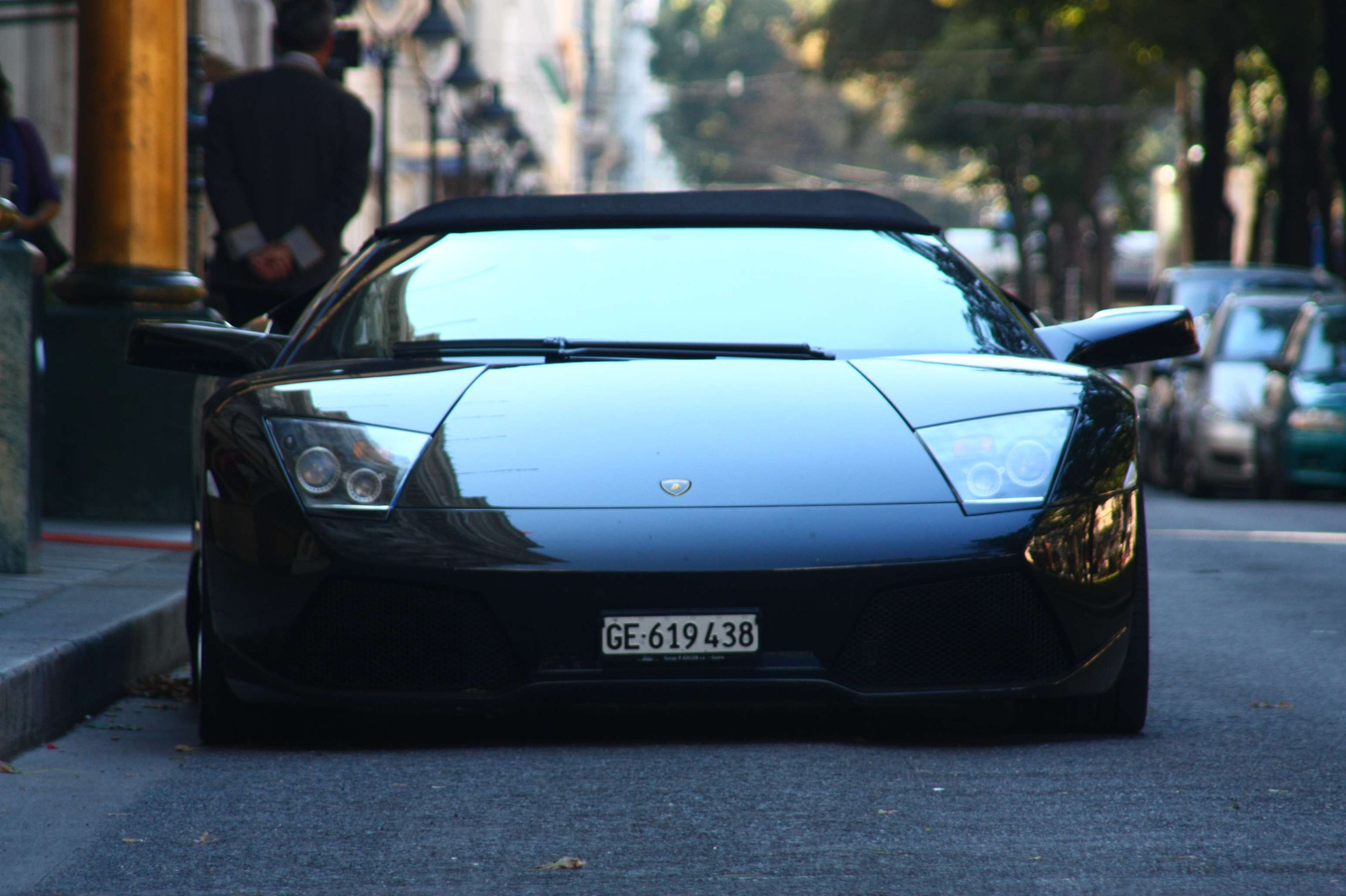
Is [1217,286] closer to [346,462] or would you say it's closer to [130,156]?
[130,156]

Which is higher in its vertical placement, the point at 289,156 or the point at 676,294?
the point at 289,156

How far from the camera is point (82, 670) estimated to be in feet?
16.7

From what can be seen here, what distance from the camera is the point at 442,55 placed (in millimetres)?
19281

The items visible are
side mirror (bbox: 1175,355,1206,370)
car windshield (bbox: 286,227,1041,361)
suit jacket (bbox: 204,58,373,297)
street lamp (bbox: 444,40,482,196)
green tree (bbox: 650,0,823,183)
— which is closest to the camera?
car windshield (bbox: 286,227,1041,361)

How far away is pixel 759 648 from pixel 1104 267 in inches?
1775

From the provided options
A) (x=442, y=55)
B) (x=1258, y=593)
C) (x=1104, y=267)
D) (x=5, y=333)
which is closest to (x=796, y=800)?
(x=5, y=333)

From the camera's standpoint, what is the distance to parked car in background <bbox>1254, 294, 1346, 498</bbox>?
14938 millimetres

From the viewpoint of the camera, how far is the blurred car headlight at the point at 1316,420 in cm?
1484

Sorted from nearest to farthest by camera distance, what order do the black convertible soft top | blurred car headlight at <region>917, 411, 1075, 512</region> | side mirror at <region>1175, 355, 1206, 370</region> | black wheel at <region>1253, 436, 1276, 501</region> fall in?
blurred car headlight at <region>917, 411, 1075, 512</region> < the black convertible soft top < black wheel at <region>1253, 436, 1276, 501</region> < side mirror at <region>1175, 355, 1206, 370</region>

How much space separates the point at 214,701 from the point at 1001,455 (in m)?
1.64

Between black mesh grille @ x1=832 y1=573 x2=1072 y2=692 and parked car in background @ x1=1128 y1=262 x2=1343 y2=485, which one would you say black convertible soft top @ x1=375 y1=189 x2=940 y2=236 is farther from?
parked car in background @ x1=1128 y1=262 x2=1343 y2=485

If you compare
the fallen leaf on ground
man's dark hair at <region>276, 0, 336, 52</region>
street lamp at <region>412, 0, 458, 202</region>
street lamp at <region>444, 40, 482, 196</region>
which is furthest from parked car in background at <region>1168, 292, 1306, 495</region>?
the fallen leaf on ground

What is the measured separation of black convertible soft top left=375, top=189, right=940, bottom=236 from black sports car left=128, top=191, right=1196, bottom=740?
2.43 ft

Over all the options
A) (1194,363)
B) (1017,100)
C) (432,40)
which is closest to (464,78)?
(432,40)
